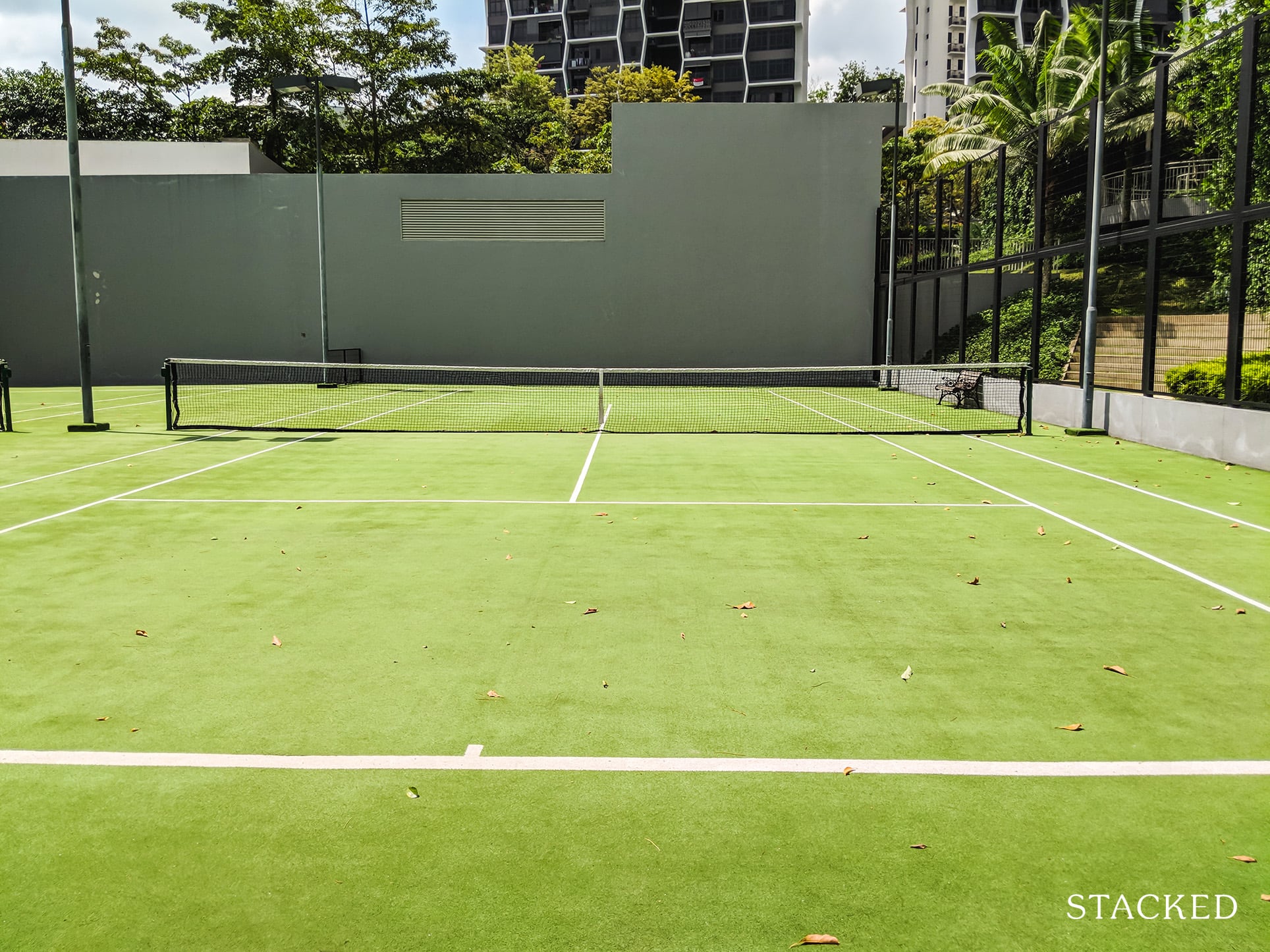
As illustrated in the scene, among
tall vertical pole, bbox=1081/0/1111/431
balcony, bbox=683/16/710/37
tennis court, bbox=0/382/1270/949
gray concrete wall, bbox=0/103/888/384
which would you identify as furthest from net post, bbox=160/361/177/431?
balcony, bbox=683/16/710/37

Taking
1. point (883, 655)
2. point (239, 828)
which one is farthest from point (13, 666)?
point (883, 655)

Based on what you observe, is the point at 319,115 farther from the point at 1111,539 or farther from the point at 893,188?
the point at 1111,539

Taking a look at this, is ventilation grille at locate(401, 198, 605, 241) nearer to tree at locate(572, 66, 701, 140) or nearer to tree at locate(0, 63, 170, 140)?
tree at locate(0, 63, 170, 140)

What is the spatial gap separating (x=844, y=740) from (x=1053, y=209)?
2525cm

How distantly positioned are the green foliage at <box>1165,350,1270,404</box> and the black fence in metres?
0.03

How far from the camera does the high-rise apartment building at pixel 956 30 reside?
240 ft

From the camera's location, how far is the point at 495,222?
34219 millimetres

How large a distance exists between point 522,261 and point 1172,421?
23.5 metres

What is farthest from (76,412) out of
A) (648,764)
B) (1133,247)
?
(1133,247)

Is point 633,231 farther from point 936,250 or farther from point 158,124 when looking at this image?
point 158,124

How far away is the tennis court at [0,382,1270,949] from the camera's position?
10.6ft

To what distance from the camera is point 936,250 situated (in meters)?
27.0

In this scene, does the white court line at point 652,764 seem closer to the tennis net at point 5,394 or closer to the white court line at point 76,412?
the tennis net at point 5,394

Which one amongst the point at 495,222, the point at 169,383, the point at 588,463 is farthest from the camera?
the point at 495,222
